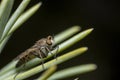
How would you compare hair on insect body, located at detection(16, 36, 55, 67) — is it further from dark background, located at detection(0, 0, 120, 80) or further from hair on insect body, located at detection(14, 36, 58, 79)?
dark background, located at detection(0, 0, 120, 80)

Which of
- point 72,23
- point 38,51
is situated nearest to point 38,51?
point 38,51

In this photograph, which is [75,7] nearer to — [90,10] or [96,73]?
[90,10]

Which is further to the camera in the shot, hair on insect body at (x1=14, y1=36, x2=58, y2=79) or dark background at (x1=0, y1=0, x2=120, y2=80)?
dark background at (x1=0, y1=0, x2=120, y2=80)

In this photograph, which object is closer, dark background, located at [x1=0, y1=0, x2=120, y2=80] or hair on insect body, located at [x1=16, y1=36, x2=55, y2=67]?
hair on insect body, located at [x1=16, y1=36, x2=55, y2=67]

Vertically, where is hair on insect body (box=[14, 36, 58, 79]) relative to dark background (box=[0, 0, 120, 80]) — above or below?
below

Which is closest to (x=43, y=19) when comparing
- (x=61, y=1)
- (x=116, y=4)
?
(x=61, y=1)

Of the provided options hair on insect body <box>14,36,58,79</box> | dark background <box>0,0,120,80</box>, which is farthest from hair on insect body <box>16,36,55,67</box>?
dark background <box>0,0,120,80</box>

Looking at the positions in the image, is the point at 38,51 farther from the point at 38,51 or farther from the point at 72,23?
the point at 72,23

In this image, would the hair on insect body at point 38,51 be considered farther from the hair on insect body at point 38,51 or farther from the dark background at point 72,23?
the dark background at point 72,23
